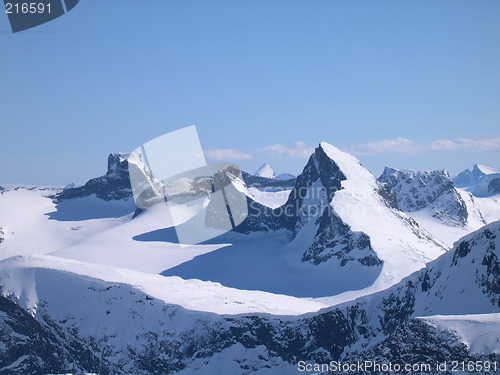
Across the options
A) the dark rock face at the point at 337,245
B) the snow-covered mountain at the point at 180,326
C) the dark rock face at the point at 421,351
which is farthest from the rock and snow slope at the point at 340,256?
the dark rock face at the point at 421,351

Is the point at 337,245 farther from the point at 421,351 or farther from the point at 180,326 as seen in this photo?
the point at 421,351

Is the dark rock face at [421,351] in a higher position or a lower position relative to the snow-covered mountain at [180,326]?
higher

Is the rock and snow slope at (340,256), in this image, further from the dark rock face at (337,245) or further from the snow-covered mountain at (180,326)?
the snow-covered mountain at (180,326)

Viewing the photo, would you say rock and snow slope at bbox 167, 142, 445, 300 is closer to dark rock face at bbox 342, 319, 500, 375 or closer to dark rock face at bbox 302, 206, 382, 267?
dark rock face at bbox 302, 206, 382, 267

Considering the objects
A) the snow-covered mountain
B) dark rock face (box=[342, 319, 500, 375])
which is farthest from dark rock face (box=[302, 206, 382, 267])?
dark rock face (box=[342, 319, 500, 375])

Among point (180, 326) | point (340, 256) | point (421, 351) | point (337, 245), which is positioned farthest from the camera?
point (337, 245)

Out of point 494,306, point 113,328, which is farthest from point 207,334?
point 494,306

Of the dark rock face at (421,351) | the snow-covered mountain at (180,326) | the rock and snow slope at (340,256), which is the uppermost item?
the dark rock face at (421,351)

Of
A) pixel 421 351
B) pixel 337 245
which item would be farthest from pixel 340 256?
pixel 421 351
